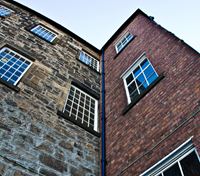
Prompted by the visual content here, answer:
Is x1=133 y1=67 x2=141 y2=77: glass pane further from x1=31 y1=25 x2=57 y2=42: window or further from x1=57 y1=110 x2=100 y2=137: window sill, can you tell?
x1=31 y1=25 x2=57 y2=42: window

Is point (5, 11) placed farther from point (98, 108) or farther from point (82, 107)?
point (98, 108)

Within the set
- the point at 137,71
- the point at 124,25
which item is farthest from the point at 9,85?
the point at 124,25

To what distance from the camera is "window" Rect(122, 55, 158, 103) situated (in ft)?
25.5

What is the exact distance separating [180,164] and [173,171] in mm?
200

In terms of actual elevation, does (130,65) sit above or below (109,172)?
above

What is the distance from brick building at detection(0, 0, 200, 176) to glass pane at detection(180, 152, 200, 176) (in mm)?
18

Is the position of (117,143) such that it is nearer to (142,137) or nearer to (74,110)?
(142,137)

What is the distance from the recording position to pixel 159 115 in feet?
19.4

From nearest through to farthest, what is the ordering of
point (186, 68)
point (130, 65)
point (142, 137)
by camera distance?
point (142, 137)
point (186, 68)
point (130, 65)

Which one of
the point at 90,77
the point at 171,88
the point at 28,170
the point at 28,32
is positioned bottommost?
the point at 28,170

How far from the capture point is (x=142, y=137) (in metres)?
5.90

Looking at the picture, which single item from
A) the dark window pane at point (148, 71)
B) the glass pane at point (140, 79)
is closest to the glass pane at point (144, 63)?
the dark window pane at point (148, 71)

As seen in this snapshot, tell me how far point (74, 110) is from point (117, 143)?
212 centimetres

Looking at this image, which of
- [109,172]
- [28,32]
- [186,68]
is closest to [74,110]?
[109,172]
